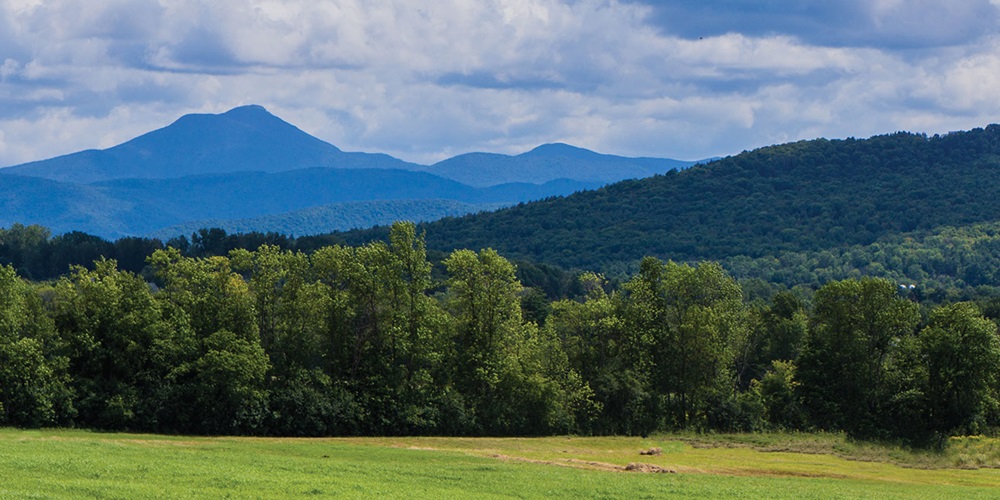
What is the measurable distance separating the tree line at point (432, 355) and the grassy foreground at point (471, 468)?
4667 millimetres

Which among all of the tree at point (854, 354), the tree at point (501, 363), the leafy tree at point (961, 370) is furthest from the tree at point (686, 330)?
the leafy tree at point (961, 370)

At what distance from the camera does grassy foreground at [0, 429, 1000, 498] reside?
37188 millimetres

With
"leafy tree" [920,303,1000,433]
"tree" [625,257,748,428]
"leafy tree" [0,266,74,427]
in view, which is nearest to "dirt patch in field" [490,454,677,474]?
"tree" [625,257,748,428]

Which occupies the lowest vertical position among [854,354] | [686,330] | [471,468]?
[471,468]

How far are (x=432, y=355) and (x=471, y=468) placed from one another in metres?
25.2

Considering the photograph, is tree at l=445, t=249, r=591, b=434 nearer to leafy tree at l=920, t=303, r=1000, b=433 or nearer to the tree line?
the tree line

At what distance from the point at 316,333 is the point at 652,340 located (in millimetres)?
25784

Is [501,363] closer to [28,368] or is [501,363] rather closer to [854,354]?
[854,354]

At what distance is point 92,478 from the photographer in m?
36.8

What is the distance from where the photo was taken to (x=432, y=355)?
2830 inches

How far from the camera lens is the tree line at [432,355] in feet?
213

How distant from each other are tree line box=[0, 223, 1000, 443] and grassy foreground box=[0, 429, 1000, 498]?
15.3 feet


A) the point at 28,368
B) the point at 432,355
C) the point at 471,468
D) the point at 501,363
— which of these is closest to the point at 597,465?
the point at 471,468

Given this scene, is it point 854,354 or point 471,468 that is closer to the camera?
point 471,468
